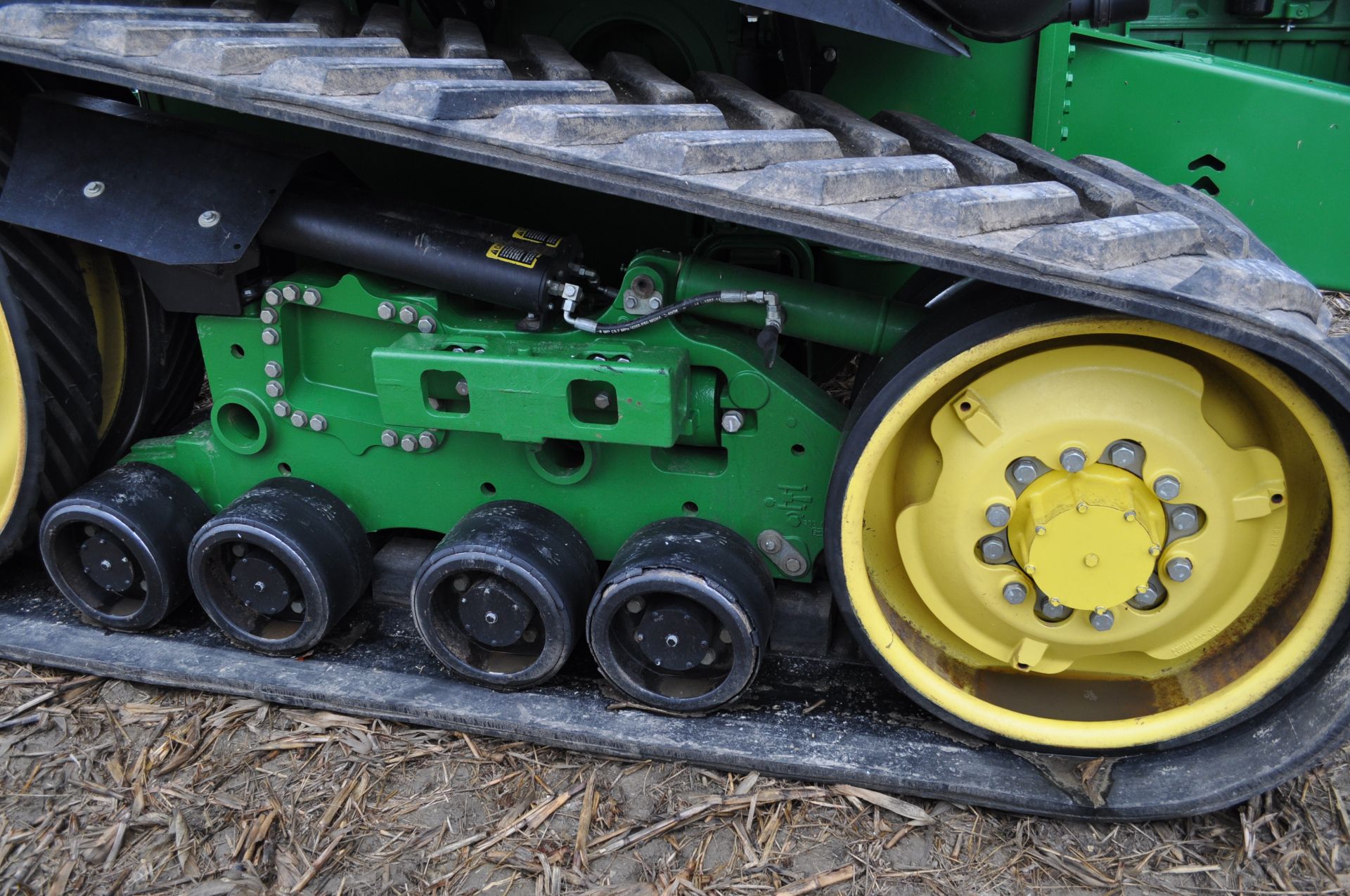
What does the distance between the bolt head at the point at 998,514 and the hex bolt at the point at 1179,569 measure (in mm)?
293

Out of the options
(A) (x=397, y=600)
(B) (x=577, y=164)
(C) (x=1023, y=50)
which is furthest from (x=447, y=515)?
(C) (x=1023, y=50)

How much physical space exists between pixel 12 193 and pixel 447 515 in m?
1.04

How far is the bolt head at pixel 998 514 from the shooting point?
1923 mm

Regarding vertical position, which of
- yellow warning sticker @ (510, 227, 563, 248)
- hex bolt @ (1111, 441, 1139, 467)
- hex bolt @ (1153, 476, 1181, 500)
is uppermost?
yellow warning sticker @ (510, 227, 563, 248)

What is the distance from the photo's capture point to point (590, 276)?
2.12 meters

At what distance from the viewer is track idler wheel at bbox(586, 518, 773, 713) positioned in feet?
6.61

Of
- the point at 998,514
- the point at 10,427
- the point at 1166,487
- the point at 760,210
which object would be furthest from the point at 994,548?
the point at 10,427

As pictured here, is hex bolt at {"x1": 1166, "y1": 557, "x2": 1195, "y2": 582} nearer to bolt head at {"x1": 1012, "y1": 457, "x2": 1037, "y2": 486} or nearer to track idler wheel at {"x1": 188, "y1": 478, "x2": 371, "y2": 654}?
bolt head at {"x1": 1012, "y1": 457, "x2": 1037, "y2": 486}

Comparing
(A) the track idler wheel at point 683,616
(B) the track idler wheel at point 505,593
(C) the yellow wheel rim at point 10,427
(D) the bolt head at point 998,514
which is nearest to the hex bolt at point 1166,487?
(D) the bolt head at point 998,514

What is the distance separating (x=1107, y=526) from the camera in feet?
6.10

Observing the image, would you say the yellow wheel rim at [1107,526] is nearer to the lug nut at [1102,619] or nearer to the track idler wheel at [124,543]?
the lug nut at [1102,619]

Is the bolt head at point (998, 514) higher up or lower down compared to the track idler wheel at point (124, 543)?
higher up

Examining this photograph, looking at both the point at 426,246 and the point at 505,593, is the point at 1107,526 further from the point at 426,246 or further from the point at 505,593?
the point at 426,246

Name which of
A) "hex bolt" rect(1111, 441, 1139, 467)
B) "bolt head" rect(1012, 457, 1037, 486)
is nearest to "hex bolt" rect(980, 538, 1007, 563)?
"bolt head" rect(1012, 457, 1037, 486)
